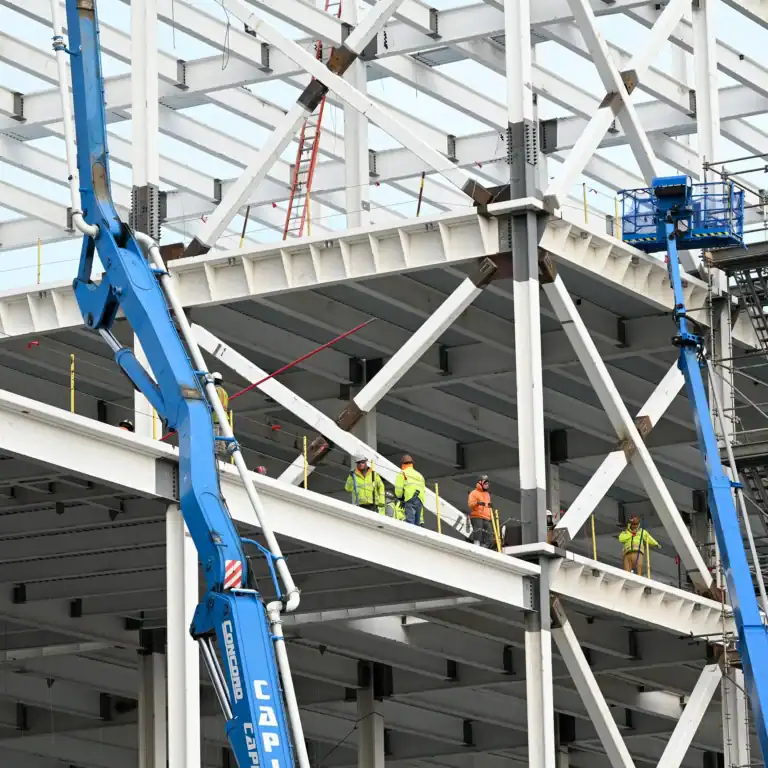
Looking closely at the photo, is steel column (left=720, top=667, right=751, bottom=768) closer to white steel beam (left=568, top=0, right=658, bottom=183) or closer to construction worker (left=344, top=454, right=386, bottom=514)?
construction worker (left=344, top=454, right=386, bottom=514)

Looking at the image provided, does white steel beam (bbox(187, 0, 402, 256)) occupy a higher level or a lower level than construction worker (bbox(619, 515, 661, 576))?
higher

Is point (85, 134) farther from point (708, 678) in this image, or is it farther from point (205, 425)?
point (708, 678)

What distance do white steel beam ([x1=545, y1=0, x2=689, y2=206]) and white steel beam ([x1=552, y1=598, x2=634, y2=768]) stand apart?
8.08 metres

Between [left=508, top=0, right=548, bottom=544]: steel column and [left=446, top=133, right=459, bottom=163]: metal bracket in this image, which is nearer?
[left=508, top=0, right=548, bottom=544]: steel column

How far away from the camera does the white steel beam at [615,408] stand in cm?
4200

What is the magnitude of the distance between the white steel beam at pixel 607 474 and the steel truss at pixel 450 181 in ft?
0.16

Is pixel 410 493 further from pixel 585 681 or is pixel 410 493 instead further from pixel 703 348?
pixel 703 348

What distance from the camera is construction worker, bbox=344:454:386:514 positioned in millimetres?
39656

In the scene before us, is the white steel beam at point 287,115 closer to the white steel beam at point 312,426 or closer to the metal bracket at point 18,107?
the white steel beam at point 312,426

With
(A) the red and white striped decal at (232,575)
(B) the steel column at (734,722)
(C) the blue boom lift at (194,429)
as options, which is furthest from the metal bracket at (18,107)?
(A) the red and white striped decal at (232,575)

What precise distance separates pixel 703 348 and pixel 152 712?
1535 cm

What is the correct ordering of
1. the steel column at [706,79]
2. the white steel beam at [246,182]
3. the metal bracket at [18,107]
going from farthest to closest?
the metal bracket at [18,107], the steel column at [706,79], the white steel beam at [246,182]

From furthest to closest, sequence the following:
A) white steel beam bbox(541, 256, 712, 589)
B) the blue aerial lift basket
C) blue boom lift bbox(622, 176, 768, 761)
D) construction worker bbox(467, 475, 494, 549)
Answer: the blue aerial lift basket, white steel beam bbox(541, 256, 712, 589), construction worker bbox(467, 475, 494, 549), blue boom lift bbox(622, 176, 768, 761)

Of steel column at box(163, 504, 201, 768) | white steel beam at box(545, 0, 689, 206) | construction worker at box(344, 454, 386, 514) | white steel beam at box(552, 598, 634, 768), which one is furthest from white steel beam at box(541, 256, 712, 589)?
steel column at box(163, 504, 201, 768)
